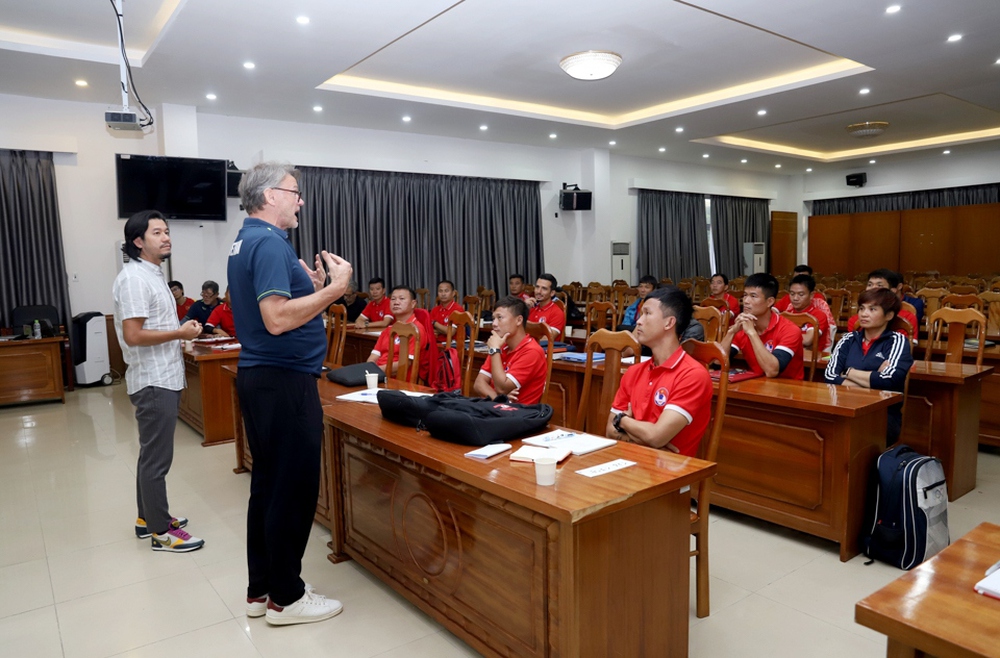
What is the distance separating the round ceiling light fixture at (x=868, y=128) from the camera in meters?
9.21

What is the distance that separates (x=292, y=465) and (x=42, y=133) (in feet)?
22.0

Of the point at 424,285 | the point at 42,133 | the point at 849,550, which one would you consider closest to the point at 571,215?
the point at 424,285

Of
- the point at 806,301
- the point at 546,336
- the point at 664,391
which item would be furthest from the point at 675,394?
the point at 806,301

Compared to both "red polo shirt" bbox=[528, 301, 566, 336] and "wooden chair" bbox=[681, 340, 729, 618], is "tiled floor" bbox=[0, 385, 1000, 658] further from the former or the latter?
"red polo shirt" bbox=[528, 301, 566, 336]

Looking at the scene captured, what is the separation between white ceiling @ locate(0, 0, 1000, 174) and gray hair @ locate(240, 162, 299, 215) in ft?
9.68

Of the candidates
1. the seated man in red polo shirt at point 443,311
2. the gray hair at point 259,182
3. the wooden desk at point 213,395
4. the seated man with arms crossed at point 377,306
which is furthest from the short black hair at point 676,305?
the seated man with arms crossed at point 377,306

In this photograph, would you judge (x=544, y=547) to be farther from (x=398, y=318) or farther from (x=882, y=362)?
(x=398, y=318)

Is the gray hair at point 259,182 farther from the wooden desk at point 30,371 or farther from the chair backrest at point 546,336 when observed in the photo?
the wooden desk at point 30,371

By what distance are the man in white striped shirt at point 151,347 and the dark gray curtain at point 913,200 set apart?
1415 centimetres

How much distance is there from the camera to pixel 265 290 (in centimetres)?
197

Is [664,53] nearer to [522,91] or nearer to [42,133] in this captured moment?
[522,91]

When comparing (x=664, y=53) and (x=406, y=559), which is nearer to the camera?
(x=406, y=559)

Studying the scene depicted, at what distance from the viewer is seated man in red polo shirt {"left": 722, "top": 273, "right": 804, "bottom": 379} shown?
3248 mm

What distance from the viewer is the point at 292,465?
2.10m
